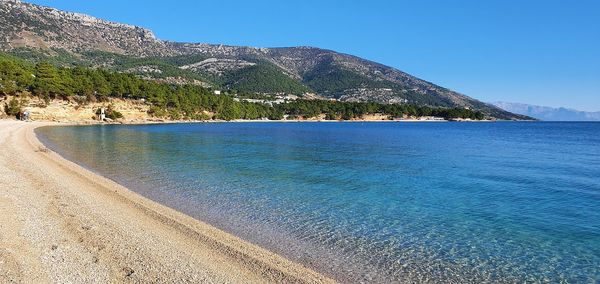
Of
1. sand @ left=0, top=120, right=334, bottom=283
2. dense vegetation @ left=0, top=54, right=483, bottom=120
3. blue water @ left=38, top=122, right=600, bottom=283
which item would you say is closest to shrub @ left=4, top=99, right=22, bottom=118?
dense vegetation @ left=0, top=54, right=483, bottom=120

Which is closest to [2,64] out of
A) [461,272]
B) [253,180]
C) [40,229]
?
[253,180]

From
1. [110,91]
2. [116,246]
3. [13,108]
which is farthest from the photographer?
[110,91]

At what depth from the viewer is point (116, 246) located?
1070cm

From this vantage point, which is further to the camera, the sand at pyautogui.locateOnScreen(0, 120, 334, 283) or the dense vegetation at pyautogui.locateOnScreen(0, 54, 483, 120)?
the dense vegetation at pyautogui.locateOnScreen(0, 54, 483, 120)

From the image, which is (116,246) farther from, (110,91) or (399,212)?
(110,91)

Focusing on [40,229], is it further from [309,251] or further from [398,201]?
[398,201]

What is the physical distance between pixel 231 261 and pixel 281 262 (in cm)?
122

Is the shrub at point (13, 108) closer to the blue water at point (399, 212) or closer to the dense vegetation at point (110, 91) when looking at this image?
the dense vegetation at point (110, 91)

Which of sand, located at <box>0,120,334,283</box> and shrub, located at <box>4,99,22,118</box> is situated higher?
sand, located at <box>0,120,334,283</box>

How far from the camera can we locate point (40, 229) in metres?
11.6

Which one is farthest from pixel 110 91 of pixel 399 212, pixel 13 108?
pixel 399 212

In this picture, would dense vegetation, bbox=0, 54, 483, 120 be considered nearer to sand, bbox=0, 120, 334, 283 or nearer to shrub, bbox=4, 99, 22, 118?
shrub, bbox=4, 99, 22, 118

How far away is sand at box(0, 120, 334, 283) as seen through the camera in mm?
8891

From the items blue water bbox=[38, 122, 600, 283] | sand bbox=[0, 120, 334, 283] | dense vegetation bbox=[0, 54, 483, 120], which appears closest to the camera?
sand bbox=[0, 120, 334, 283]
